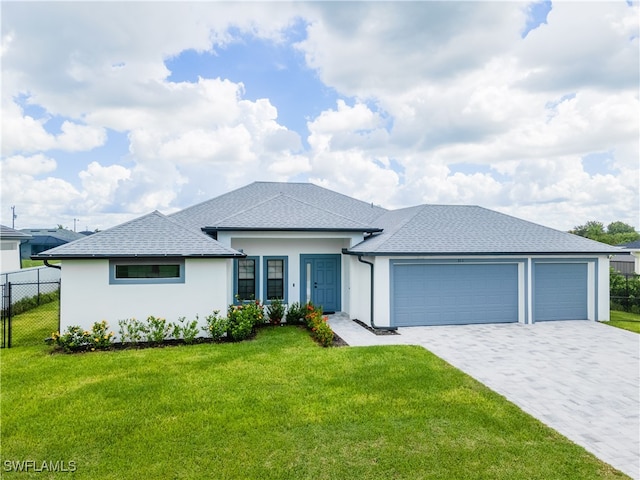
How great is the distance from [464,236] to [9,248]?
73.7 feet

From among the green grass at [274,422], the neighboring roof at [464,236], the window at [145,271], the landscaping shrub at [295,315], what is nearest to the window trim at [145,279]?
the window at [145,271]

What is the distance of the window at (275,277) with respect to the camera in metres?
13.8

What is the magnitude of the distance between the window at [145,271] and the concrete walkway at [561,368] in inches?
210

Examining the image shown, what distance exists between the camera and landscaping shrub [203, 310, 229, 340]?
1043 cm

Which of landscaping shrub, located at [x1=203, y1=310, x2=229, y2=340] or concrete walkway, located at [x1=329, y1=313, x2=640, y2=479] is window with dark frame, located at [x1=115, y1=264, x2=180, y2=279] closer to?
landscaping shrub, located at [x1=203, y1=310, x2=229, y2=340]

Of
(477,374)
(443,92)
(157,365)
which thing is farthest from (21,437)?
(443,92)

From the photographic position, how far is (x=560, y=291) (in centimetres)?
1321

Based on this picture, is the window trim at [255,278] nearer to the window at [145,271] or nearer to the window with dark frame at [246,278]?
the window with dark frame at [246,278]

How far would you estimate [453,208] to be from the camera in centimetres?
1566

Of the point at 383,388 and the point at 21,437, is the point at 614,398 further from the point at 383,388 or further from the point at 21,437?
the point at 21,437

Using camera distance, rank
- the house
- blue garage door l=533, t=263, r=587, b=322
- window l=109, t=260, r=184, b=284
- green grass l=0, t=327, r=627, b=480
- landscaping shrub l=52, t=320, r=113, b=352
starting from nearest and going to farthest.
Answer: green grass l=0, t=327, r=627, b=480
landscaping shrub l=52, t=320, r=113, b=352
window l=109, t=260, r=184, b=284
blue garage door l=533, t=263, r=587, b=322
the house

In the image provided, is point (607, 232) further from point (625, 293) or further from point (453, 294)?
point (453, 294)

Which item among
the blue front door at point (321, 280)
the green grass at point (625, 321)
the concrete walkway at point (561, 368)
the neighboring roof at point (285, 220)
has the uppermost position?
the neighboring roof at point (285, 220)

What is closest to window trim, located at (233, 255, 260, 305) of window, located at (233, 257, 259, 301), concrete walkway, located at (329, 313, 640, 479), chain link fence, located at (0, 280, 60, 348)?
window, located at (233, 257, 259, 301)
